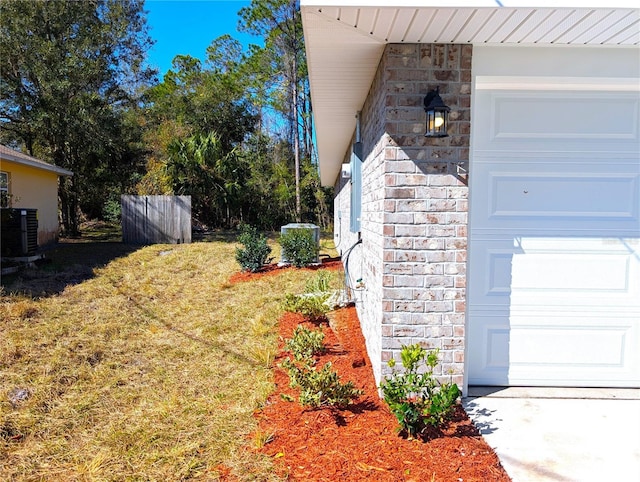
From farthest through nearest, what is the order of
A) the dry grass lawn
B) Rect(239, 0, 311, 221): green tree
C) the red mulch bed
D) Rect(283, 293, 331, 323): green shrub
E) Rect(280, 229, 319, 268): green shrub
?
Rect(239, 0, 311, 221): green tree, Rect(280, 229, 319, 268): green shrub, Rect(283, 293, 331, 323): green shrub, the dry grass lawn, the red mulch bed

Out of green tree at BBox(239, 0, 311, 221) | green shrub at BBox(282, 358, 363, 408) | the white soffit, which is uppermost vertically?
green tree at BBox(239, 0, 311, 221)

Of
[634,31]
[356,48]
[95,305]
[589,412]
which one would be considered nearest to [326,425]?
[589,412]

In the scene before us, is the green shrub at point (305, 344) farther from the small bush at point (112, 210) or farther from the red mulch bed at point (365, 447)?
the small bush at point (112, 210)

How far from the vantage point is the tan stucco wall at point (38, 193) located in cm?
1091

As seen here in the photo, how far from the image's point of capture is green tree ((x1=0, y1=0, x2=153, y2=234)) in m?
13.0

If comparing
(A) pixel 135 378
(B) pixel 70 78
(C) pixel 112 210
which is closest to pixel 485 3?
(A) pixel 135 378

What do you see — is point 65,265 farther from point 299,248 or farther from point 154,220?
point 299,248

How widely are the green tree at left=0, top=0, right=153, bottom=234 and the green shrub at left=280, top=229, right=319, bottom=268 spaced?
8.92m

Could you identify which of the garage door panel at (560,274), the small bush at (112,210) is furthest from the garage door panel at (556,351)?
the small bush at (112,210)

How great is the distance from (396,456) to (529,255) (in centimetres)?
180

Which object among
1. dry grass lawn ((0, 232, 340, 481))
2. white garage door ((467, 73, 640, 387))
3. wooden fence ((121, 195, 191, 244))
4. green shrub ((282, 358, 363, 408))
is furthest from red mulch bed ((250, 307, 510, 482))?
wooden fence ((121, 195, 191, 244))

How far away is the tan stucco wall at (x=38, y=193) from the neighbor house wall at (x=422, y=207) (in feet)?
35.9

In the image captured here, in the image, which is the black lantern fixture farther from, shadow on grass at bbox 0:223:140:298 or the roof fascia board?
shadow on grass at bbox 0:223:140:298

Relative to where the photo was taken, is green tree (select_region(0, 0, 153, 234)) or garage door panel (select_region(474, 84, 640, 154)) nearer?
garage door panel (select_region(474, 84, 640, 154))
